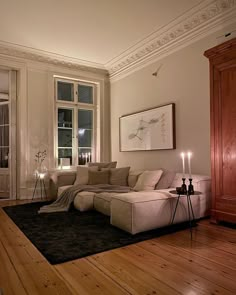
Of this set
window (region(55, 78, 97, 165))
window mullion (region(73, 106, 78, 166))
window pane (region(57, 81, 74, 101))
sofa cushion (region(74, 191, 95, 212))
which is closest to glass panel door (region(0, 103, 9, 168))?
window (region(55, 78, 97, 165))

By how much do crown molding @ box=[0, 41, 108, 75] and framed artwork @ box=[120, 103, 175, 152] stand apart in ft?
5.09

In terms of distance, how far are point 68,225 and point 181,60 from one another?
343 cm

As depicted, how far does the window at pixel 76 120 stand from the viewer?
5891 mm

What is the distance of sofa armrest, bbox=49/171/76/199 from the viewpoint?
503cm

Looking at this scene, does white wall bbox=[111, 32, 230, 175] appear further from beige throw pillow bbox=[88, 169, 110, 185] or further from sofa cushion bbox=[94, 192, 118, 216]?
sofa cushion bbox=[94, 192, 118, 216]

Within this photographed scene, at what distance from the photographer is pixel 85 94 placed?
20.8 ft

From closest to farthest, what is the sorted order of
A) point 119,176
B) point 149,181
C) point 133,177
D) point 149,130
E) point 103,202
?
point 103,202
point 149,181
point 133,177
point 119,176
point 149,130

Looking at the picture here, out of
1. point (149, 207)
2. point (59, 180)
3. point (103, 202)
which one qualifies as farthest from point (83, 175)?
point (149, 207)

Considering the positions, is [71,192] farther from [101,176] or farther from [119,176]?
[119,176]

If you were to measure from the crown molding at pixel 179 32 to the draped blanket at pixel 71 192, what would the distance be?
279 cm

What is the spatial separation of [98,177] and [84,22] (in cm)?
283

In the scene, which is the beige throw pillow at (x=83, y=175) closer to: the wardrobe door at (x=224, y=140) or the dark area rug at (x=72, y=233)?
the dark area rug at (x=72, y=233)

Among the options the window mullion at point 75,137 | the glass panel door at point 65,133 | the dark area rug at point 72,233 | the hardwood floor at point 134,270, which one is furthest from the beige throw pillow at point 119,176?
the hardwood floor at point 134,270

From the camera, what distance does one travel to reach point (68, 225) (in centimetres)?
324
